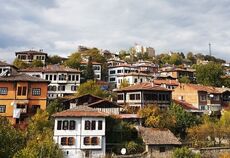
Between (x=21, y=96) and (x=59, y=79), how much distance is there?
64.1 feet

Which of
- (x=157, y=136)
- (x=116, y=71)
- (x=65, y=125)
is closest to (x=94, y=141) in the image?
(x=65, y=125)

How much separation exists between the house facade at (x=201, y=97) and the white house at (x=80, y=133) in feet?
86.4

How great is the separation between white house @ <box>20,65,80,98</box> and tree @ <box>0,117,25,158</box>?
1163 inches

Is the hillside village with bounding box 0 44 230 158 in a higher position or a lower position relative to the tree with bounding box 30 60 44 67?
lower

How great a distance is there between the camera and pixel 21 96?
154ft

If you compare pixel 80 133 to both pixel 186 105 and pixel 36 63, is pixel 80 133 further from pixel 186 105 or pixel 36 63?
pixel 36 63

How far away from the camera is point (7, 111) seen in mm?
45969

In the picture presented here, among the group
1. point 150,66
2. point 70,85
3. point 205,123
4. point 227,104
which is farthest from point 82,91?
point 150,66

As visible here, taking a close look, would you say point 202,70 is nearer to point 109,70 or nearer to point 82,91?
point 109,70

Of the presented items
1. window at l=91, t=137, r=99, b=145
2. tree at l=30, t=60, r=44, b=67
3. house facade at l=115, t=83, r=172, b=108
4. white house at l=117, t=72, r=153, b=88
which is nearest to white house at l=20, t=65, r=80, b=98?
tree at l=30, t=60, r=44, b=67

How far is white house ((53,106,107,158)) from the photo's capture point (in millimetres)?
38219

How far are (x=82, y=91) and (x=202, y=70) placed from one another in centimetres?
3762

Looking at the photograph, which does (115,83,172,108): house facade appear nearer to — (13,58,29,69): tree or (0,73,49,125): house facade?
(0,73,49,125): house facade

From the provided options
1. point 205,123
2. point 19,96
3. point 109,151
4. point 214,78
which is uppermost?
point 214,78
